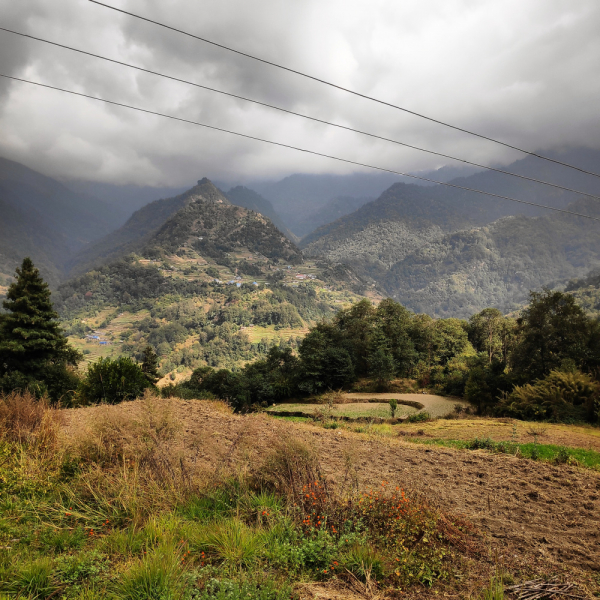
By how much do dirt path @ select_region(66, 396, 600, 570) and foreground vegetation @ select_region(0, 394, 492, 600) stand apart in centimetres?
58

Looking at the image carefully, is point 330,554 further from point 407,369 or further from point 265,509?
point 407,369

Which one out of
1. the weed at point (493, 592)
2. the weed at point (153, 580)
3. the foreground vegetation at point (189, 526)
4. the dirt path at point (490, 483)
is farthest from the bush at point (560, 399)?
the weed at point (153, 580)

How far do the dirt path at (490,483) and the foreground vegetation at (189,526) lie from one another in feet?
1.89

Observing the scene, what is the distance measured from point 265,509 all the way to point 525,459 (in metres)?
6.80

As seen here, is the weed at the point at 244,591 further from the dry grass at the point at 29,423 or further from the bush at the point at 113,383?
the bush at the point at 113,383

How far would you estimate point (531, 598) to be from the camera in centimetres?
342

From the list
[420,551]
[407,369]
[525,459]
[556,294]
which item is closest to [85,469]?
[420,551]

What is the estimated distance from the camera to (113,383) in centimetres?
1605

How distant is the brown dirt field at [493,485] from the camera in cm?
439

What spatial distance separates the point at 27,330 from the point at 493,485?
31926 mm

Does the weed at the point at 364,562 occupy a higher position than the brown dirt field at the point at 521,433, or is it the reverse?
the weed at the point at 364,562

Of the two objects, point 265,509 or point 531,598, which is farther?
point 265,509

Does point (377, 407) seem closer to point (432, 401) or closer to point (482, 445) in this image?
point (432, 401)

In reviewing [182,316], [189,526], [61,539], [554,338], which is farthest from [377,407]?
[182,316]
